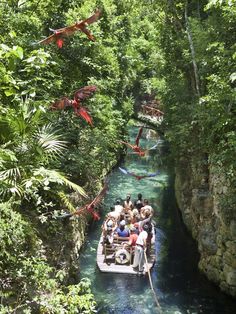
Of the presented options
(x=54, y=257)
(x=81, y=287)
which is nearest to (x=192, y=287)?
(x=54, y=257)

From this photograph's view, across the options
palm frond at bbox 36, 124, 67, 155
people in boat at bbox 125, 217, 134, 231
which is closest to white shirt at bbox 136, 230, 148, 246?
people in boat at bbox 125, 217, 134, 231

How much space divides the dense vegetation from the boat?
1747 mm

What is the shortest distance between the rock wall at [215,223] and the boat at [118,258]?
1830 mm

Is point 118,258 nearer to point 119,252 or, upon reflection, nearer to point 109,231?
point 119,252

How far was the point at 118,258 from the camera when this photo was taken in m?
12.1

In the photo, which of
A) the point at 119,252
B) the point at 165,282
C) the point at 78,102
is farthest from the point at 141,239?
the point at 78,102

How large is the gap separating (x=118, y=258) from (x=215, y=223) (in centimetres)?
319

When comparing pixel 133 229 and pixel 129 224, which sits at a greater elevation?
pixel 129 224

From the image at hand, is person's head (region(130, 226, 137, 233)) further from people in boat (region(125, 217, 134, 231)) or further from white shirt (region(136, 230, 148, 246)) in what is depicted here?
white shirt (region(136, 230, 148, 246))

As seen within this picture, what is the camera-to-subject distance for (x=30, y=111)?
7.54 meters

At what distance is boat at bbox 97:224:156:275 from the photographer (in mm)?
11734

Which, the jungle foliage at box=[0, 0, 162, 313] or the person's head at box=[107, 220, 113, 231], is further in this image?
the person's head at box=[107, 220, 113, 231]

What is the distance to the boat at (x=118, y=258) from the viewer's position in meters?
11.7

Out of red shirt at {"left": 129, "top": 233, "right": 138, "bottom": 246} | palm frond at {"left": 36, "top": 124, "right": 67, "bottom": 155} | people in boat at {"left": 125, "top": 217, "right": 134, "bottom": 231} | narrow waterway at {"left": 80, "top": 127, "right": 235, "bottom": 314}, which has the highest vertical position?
palm frond at {"left": 36, "top": 124, "right": 67, "bottom": 155}
